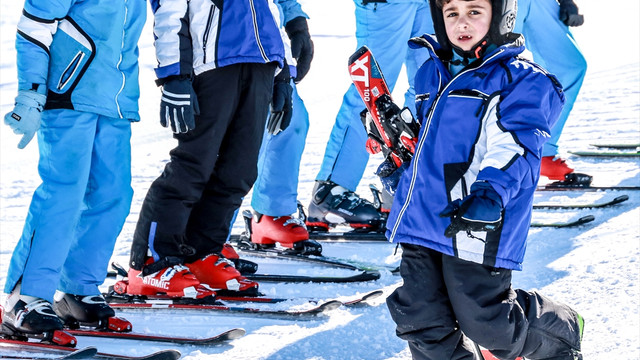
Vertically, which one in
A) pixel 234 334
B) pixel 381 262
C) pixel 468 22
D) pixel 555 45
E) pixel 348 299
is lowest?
pixel 381 262

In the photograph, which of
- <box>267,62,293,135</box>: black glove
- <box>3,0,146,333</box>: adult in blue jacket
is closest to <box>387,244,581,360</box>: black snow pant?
<box>3,0,146,333</box>: adult in blue jacket

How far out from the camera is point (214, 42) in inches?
162

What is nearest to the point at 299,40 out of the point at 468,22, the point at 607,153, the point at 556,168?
the point at 468,22

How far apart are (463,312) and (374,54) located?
320cm

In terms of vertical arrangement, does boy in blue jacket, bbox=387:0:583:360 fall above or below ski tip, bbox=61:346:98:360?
above

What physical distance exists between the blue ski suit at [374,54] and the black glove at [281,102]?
4.07 ft

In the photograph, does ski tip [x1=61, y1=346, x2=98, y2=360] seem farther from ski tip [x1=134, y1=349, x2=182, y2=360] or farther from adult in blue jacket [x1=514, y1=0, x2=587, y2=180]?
adult in blue jacket [x1=514, y1=0, x2=587, y2=180]

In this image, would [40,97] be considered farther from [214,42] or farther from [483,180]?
[483,180]

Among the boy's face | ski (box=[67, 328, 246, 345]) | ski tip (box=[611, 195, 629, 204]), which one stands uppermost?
the boy's face

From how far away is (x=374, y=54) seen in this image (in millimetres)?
5938

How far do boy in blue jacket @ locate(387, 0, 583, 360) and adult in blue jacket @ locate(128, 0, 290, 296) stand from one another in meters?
1.25

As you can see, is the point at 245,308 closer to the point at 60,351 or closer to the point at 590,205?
the point at 60,351

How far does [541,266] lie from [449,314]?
1933 millimetres

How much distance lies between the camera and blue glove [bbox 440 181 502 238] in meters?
2.60
